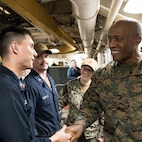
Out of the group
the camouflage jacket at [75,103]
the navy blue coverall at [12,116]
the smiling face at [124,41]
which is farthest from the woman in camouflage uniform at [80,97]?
the navy blue coverall at [12,116]

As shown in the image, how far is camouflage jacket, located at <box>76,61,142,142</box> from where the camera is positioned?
1495 mm

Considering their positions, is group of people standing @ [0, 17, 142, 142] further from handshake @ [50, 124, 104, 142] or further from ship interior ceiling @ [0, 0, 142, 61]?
ship interior ceiling @ [0, 0, 142, 61]

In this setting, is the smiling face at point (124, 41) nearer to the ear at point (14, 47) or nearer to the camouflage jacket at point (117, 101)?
the camouflage jacket at point (117, 101)

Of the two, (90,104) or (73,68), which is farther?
(73,68)

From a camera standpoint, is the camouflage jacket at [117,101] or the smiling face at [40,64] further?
the smiling face at [40,64]

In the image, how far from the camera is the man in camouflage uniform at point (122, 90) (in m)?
1.50

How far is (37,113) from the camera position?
7.19ft

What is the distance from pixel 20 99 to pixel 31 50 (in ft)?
1.35

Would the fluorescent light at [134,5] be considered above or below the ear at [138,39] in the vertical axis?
above

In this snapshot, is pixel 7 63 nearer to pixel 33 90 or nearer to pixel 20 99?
pixel 20 99

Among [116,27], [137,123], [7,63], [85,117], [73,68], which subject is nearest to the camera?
[7,63]

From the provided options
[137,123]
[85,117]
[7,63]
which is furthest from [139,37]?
[7,63]

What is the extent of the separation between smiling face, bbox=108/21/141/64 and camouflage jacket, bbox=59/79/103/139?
3.88 feet

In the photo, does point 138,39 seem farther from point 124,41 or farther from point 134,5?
point 134,5
